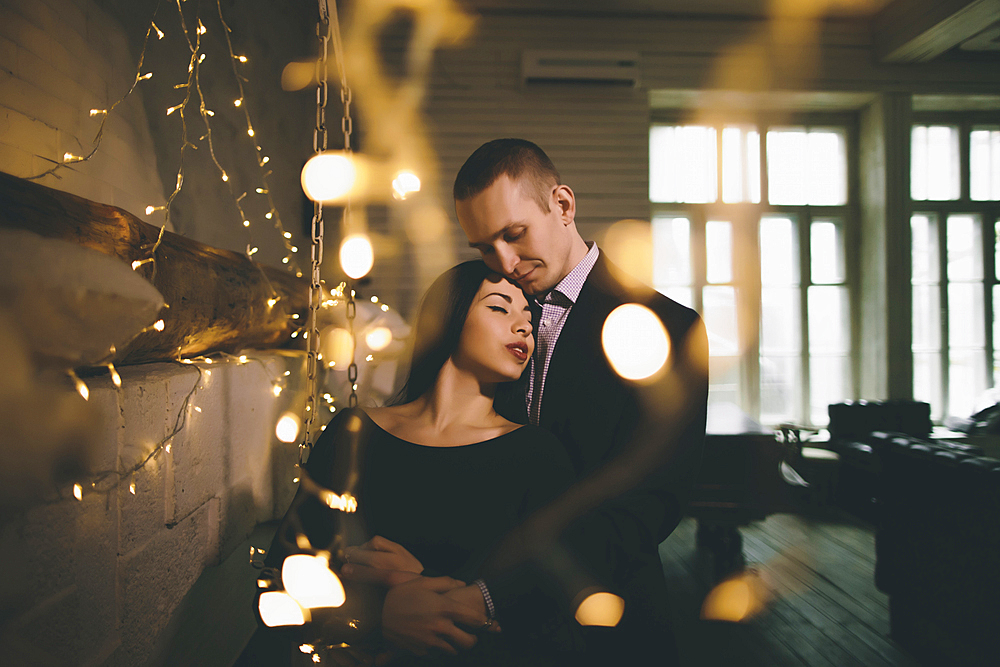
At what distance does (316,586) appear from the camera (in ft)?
3.11

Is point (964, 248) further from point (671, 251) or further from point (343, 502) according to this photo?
point (343, 502)

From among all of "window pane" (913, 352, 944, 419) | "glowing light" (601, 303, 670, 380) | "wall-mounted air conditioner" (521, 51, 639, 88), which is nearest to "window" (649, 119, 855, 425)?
"window pane" (913, 352, 944, 419)

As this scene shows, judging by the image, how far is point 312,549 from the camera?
100 centimetres

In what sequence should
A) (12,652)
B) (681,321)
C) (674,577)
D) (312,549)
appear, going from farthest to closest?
(674,577) → (681,321) → (312,549) → (12,652)

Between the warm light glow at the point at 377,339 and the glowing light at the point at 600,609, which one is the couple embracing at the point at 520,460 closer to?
the glowing light at the point at 600,609

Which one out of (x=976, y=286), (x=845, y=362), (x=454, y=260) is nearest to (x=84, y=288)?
(x=454, y=260)

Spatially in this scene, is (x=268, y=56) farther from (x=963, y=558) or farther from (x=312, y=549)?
(x=963, y=558)

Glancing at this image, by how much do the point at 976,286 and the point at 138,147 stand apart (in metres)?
7.12

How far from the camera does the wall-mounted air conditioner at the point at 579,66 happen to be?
3.96 meters

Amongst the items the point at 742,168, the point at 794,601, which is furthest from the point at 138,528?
the point at 742,168

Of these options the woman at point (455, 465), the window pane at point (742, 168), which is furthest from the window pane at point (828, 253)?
the woman at point (455, 465)

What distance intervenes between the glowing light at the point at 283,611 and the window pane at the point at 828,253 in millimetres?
5483

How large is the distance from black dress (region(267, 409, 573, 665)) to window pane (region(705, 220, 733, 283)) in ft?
13.8

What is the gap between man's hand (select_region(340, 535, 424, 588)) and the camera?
0.92m
